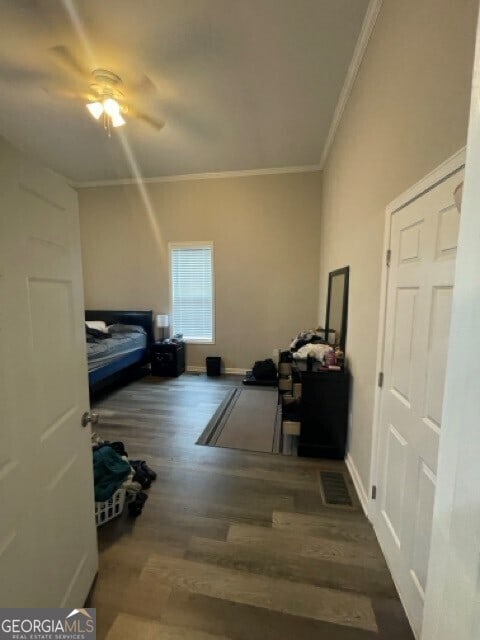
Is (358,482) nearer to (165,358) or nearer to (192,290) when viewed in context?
(165,358)

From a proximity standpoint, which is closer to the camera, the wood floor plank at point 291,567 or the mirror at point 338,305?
the wood floor plank at point 291,567

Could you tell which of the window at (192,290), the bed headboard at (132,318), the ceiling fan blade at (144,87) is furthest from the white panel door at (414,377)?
the bed headboard at (132,318)

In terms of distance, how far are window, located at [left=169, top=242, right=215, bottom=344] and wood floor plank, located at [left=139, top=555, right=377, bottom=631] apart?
12.0 feet

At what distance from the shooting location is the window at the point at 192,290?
4.89 metres

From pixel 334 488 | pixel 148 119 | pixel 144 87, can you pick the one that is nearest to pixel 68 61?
pixel 144 87

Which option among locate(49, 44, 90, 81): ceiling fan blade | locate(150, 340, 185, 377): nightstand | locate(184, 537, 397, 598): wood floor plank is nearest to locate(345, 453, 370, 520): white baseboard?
locate(184, 537, 397, 598): wood floor plank

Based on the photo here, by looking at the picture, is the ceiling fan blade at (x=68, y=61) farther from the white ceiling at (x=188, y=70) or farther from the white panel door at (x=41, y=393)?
the white panel door at (x=41, y=393)

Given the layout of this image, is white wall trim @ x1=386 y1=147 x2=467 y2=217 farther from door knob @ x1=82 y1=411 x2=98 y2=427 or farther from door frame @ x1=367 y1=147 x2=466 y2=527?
door knob @ x1=82 y1=411 x2=98 y2=427

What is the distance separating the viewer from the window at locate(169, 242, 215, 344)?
489 cm

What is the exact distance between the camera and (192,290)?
16.4 ft

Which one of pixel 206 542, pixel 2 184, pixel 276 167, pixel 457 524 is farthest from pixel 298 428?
pixel 276 167

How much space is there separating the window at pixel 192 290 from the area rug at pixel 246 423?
149 cm

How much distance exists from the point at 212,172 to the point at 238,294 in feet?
6.61

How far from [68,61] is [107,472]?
10.2 ft
